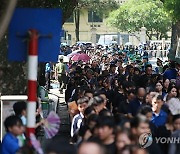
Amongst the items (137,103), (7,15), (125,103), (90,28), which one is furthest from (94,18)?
(7,15)

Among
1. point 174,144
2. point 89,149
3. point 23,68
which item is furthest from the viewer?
point 23,68

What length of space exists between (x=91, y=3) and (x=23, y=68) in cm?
5353

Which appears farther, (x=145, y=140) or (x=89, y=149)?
(x=145, y=140)

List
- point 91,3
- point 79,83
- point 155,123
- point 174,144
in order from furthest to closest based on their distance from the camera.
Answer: point 91,3
point 79,83
point 155,123
point 174,144

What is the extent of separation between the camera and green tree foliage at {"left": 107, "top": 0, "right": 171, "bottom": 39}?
64562mm

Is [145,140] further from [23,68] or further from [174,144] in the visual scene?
[23,68]

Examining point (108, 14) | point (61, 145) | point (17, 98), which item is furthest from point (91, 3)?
point (61, 145)

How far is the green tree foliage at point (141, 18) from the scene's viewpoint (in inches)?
2542

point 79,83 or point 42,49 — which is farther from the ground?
point 42,49

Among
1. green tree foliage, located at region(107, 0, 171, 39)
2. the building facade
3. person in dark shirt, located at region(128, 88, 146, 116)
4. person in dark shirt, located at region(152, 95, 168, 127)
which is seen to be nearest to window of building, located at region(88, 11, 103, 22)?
the building facade

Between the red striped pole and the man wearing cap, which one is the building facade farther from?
the red striped pole

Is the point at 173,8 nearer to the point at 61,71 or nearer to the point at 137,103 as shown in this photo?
the point at 61,71

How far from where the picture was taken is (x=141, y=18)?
6556cm

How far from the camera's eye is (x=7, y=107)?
35.4 feet
